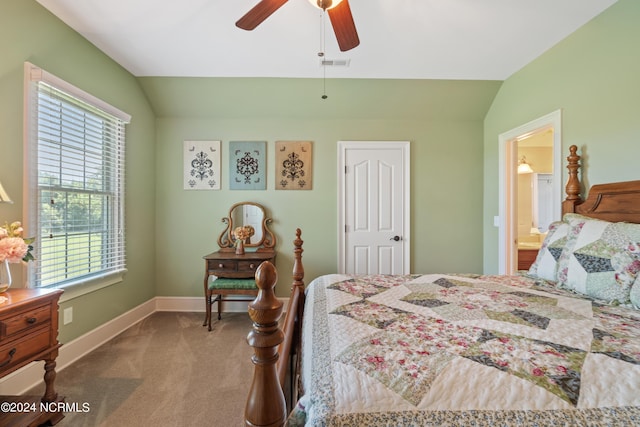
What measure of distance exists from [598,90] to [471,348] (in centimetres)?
231

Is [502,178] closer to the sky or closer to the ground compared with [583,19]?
closer to the ground

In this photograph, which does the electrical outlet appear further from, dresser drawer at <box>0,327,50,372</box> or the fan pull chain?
the fan pull chain

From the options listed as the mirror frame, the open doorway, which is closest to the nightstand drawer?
the mirror frame

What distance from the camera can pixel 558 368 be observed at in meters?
0.81

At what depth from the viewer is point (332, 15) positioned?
150 centimetres

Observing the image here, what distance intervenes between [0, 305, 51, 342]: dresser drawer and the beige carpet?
66 centimetres

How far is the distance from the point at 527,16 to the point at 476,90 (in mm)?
1112

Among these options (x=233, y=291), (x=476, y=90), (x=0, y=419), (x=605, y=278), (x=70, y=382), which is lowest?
(x=70, y=382)

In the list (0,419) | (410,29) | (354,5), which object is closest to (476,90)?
(410,29)

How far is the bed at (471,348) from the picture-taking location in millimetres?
671

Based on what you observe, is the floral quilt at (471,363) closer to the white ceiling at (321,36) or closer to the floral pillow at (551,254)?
the floral pillow at (551,254)

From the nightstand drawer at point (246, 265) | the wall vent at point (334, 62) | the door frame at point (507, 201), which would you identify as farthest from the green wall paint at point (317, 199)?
the wall vent at point (334, 62)

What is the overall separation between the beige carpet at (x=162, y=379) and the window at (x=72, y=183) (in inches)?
27.3

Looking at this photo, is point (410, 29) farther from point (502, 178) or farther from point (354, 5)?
point (502, 178)
